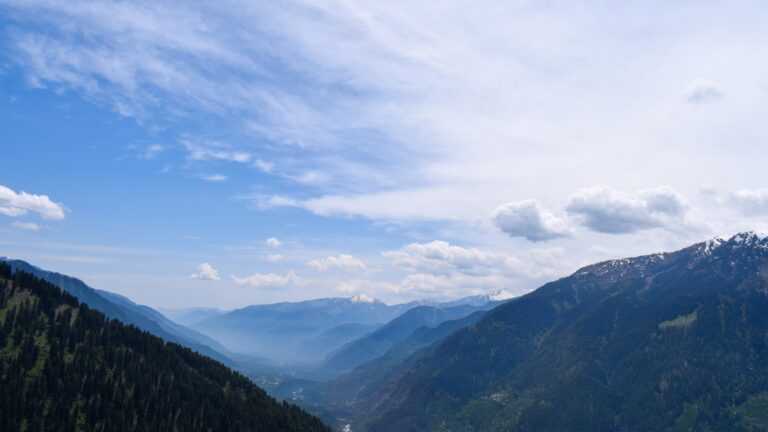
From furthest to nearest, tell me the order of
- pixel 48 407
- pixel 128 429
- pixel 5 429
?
1. pixel 128 429
2. pixel 48 407
3. pixel 5 429

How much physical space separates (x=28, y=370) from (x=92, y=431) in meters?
33.8

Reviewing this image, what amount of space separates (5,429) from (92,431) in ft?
86.2

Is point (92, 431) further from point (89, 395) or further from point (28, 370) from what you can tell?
point (28, 370)

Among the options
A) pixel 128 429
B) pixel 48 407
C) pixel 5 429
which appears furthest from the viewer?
pixel 128 429

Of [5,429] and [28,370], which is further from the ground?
[28,370]

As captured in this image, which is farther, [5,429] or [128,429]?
[128,429]

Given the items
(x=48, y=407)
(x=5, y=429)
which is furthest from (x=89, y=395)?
(x=5, y=429)

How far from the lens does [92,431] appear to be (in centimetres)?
18750

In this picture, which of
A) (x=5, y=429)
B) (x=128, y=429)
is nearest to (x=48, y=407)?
(x=5, y=429)

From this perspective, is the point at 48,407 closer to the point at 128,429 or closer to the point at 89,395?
the point at 89,395

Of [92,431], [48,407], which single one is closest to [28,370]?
[48,407]

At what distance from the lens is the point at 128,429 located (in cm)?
19712

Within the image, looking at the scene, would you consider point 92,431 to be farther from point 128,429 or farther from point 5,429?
point 5,429

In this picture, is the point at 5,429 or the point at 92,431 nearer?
the point at 5,429
